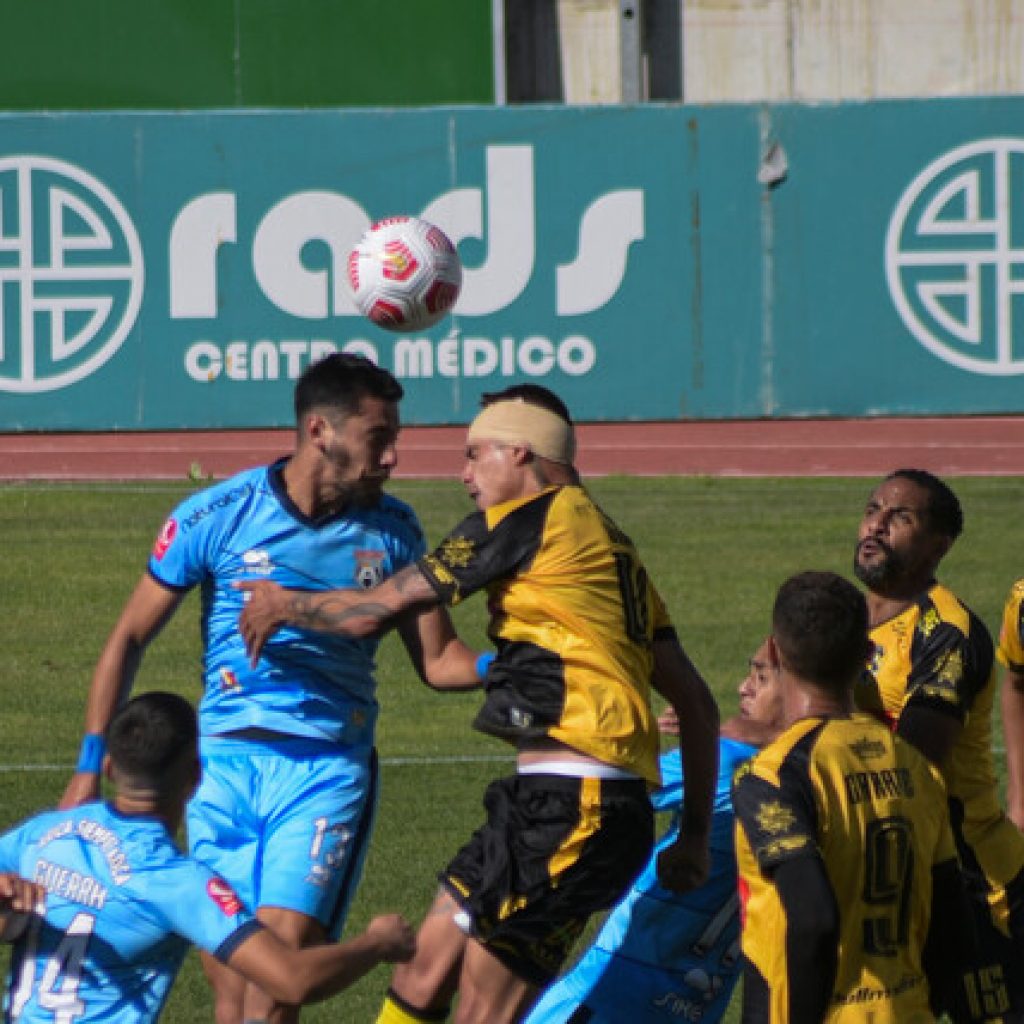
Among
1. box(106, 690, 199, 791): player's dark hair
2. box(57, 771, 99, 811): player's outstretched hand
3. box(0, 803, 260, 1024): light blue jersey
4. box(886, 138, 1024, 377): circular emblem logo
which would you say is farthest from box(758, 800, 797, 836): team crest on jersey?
box(886, 138, 1024, 377): circular emblem logo

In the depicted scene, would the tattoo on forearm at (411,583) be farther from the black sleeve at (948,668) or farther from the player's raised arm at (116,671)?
the black sleeve at (948,668)

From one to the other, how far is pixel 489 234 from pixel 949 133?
14.8ft

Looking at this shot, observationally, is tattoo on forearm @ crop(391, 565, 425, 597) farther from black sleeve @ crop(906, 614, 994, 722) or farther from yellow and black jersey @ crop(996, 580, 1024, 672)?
yellow and black jersey @ crop(996, 580, 1024, 672)

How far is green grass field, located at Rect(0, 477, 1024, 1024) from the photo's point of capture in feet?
35.6

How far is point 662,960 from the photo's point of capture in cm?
676

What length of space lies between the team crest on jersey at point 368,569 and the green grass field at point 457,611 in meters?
1.80

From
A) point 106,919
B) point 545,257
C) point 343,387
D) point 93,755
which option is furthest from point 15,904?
point 545,257

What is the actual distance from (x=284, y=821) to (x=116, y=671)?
2.22 ft

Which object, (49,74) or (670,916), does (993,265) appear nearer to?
(49,74)

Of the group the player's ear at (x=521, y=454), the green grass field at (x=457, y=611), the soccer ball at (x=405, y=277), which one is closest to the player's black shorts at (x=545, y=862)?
the player's ear at (x=521, y=454)

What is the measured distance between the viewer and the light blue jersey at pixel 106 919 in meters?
5.16

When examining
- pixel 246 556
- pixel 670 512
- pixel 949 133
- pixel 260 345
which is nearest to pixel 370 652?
pixel 246 556

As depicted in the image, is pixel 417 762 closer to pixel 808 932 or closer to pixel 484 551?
pixel 484 551

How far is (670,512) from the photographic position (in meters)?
20.1
